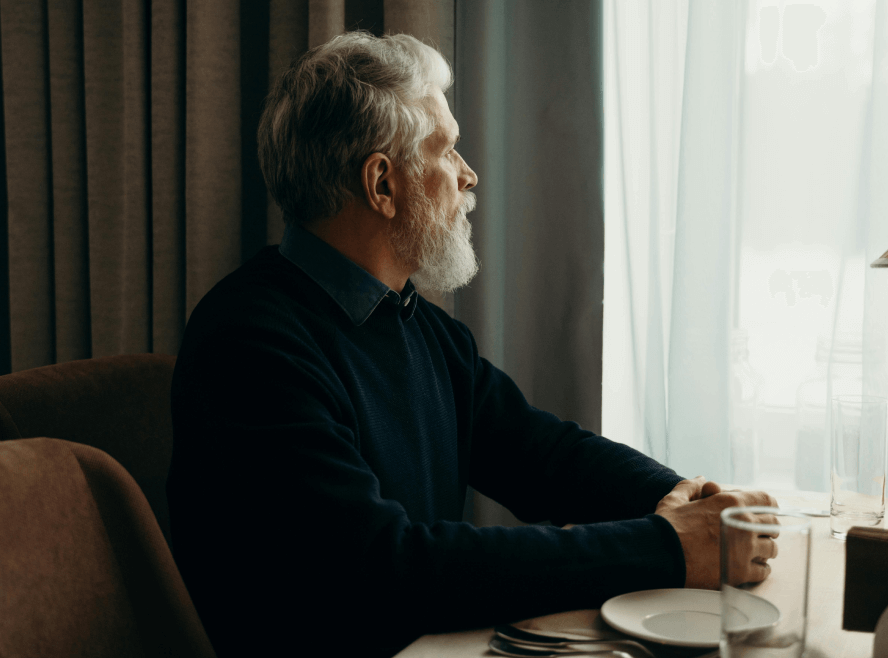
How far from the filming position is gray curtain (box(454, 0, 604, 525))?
1.73 metres

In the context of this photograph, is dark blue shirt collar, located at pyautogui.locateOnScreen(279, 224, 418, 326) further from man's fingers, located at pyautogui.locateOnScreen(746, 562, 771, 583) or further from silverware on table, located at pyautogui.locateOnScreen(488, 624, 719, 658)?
man's fingers, located at pyautogui.locateOnScreen(746, 562, 771, 583)

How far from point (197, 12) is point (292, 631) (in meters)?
1.52

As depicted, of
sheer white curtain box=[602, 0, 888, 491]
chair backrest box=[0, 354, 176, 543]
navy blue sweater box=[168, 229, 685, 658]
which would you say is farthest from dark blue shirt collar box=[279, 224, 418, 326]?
sheer white curtain box=[602, 0, 888, 491]

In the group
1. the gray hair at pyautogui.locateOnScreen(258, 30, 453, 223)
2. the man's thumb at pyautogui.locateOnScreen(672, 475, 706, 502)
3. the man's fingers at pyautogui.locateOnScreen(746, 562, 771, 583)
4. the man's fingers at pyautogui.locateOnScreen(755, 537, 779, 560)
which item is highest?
the gray hair at pyautogui.locateOnScreen(258, 30, 453, 223)

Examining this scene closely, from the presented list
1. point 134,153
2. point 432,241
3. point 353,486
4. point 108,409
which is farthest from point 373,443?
point 134,153

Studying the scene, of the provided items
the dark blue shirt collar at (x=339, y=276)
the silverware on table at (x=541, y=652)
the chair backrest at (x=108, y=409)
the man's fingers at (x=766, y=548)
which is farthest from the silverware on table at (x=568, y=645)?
the chair backrest at (x=108, y=409)

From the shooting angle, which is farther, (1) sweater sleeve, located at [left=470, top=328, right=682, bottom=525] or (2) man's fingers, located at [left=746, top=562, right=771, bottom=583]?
(1) sweater sleeve, located at [left=470, top=328, right=682, bottom=525]

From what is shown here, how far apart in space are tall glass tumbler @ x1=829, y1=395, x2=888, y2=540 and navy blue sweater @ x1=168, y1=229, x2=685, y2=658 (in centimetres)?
23

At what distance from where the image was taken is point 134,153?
6.44 ft

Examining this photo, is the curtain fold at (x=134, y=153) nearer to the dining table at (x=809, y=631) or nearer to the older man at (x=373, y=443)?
the older man at (x=373, y=443)

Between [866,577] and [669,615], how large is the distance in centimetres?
19

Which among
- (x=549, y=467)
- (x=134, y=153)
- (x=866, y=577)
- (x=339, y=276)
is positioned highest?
(x=134, y=153)

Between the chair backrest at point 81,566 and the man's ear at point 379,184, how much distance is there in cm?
63

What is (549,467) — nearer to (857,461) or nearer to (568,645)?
(857,461)
